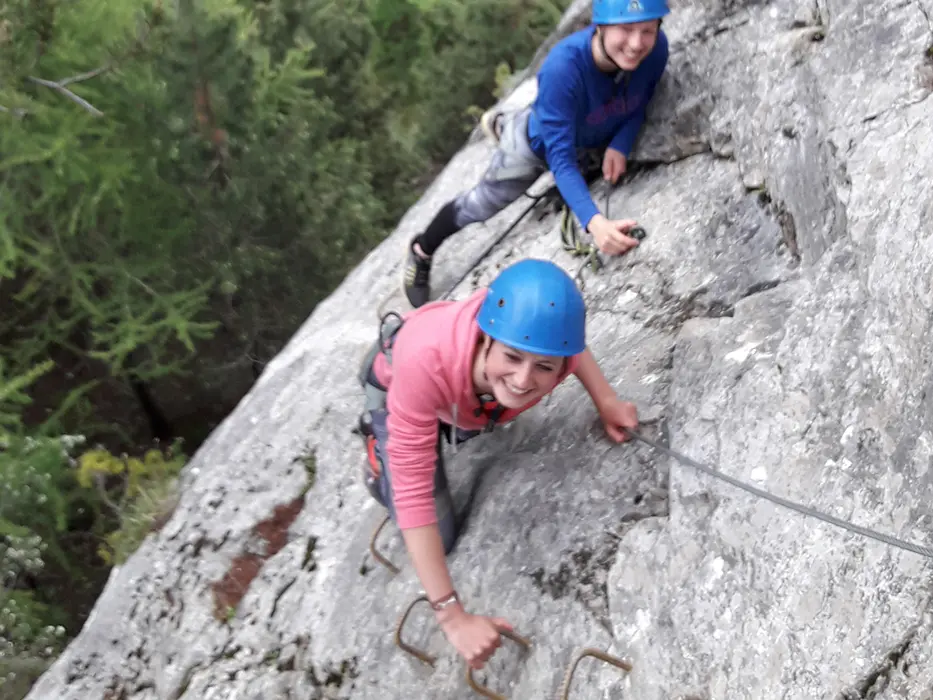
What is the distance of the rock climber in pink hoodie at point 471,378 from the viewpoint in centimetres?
213

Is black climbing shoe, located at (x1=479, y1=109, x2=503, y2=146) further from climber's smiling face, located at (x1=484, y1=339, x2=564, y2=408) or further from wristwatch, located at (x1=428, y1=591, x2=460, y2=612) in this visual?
wristwatch, located at (x1=428, y1=591, x2=460, y2=612)

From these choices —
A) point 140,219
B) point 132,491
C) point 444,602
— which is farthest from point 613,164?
point 140,219

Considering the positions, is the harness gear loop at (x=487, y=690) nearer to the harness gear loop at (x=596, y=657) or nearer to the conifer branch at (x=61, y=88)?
the harness gear loop at (x=596, y=657)

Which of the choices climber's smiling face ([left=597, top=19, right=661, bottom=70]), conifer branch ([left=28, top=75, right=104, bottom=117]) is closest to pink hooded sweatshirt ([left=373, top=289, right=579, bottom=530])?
climber's smiling face ([left=597, top=19, right=661, bottom=70])

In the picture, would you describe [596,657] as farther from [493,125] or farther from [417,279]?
[493,125]

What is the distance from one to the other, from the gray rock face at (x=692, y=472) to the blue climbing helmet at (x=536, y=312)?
61 cm

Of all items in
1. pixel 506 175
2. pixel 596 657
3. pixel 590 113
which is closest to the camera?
pixel 596 657

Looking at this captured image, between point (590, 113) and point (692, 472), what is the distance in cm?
202

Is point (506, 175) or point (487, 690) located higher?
point (506, 175)

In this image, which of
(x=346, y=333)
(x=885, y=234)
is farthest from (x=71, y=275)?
(x=885, y=234)

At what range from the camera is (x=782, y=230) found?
8.86 ft

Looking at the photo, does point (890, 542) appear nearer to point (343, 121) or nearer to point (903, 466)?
point (903, 466)

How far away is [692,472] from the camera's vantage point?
2256mm

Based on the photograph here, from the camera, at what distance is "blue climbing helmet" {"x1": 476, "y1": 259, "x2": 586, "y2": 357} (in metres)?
2.10
